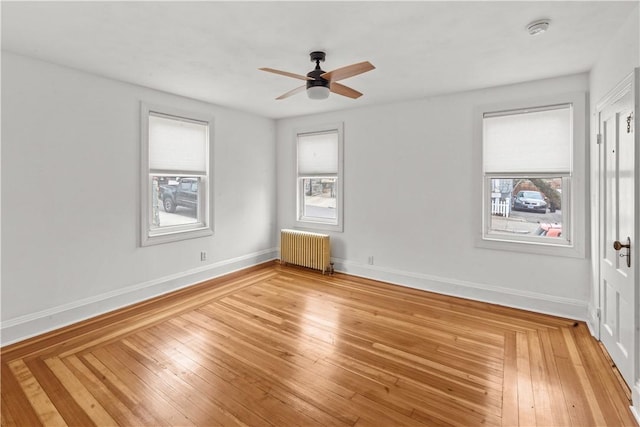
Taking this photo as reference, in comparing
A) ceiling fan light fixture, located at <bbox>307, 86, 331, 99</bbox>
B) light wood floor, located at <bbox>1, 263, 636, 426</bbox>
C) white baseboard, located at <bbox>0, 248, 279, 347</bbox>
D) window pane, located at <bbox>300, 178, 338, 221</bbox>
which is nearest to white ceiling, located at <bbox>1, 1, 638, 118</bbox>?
ceiling fan light fixture, located at <bbox>307, 86, 331, 99</bbox>

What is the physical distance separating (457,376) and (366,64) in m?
2.50

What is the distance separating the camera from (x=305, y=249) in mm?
5398

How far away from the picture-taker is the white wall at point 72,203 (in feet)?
9.64

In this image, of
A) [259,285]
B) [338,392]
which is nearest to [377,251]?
[259,285]

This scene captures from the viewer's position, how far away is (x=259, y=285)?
4.58 metres

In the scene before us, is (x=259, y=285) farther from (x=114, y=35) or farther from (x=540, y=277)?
(x=540, y=277)

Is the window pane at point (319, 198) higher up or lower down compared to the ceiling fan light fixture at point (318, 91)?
lower down

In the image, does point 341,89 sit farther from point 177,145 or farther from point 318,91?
point 177,145

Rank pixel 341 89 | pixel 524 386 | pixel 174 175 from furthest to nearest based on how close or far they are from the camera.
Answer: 1. pixel 174 175
2. pixel 341 89
3. pixel 524 386

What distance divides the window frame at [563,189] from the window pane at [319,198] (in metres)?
2.27

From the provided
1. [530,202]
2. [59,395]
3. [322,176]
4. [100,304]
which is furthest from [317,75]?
[100,304]

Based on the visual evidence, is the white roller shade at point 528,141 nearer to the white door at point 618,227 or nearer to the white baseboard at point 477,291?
the white door at point 618,227

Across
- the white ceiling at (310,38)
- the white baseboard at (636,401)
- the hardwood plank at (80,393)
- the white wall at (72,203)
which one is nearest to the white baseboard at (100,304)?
the white wall at (72,203)

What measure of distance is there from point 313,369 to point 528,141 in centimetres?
351
